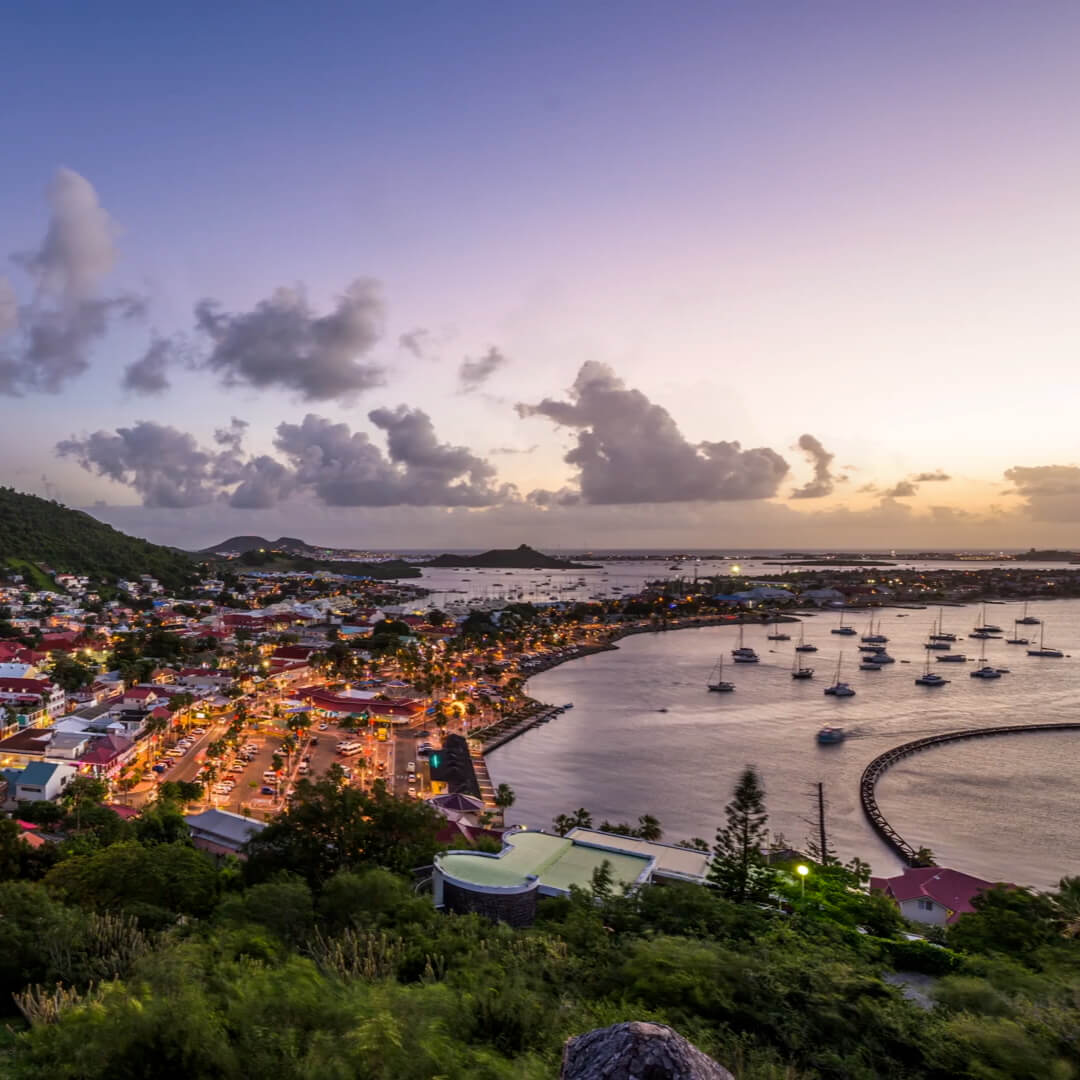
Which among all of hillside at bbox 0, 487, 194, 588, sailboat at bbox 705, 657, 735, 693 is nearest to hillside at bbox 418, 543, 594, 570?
hillside at bbox 0, 487, 194, 588

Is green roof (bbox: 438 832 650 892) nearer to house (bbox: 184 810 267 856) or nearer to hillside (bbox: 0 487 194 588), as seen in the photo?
house (bbox: 184 810 267 856)

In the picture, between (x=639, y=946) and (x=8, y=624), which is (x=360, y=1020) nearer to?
(x=639, y=946)

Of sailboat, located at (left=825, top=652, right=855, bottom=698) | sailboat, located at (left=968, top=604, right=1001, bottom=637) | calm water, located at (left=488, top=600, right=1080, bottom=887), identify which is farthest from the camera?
sailboat, located at (left=968, top=604, right=1001, bottom=637)

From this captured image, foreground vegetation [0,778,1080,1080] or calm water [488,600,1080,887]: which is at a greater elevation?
foreground vegetation [0,778,1080,1080]

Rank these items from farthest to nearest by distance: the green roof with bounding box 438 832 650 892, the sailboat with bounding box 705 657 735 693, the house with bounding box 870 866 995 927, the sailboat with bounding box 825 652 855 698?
1. the sailboat with bounding box 705 657 735 693
2. the sailboat with bounding box 825 652 855 698
3. the house with bounding box 870 866 995 927
4. the green roof with bounding box 438 832 650 892

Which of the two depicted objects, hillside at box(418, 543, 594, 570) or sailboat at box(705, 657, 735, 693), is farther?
hillside at box(418, 543, 594, 570)

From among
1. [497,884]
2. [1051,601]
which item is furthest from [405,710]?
[1051,601]

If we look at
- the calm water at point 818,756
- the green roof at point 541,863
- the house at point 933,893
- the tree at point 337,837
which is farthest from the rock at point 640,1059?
the calm water at point 818,756
